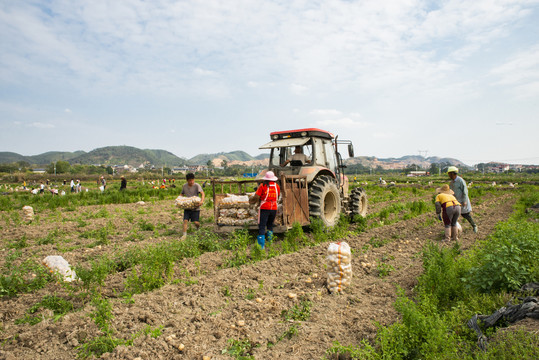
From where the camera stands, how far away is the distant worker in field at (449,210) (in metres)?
7.33

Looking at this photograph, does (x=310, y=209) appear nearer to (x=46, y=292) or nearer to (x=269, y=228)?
(x=269, y=228)

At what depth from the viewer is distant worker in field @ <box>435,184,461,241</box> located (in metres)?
7.33

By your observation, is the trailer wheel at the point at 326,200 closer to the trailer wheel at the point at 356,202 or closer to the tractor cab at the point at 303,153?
the tractor cab at the point at 303,153

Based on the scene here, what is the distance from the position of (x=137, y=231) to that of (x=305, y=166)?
5429 millimetres

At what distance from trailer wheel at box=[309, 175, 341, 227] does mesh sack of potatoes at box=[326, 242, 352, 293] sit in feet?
11.1

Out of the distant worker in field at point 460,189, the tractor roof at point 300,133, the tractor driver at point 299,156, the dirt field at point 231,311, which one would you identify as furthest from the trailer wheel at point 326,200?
the distant worker in field at point 460,189

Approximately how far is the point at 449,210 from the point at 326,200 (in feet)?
9.99

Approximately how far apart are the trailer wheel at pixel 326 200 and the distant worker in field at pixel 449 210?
2.51 m

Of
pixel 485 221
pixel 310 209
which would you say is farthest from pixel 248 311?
pixel 485 221

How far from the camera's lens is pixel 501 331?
302 cm

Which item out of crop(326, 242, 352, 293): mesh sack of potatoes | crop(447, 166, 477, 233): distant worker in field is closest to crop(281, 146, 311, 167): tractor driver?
crop(447, 166, 477, 233): distant worker in field

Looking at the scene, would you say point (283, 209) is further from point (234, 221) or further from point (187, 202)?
point (187, 202)

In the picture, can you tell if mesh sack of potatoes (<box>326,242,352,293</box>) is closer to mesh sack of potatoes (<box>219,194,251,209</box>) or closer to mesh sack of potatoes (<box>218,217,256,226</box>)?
mesh sack of potatoes (<box>218,217,256,226</box>)

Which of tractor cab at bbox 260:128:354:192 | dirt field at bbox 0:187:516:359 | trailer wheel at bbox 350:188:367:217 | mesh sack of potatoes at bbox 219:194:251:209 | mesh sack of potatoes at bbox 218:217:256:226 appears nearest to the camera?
dirt field at bbox 0:187:516:359
